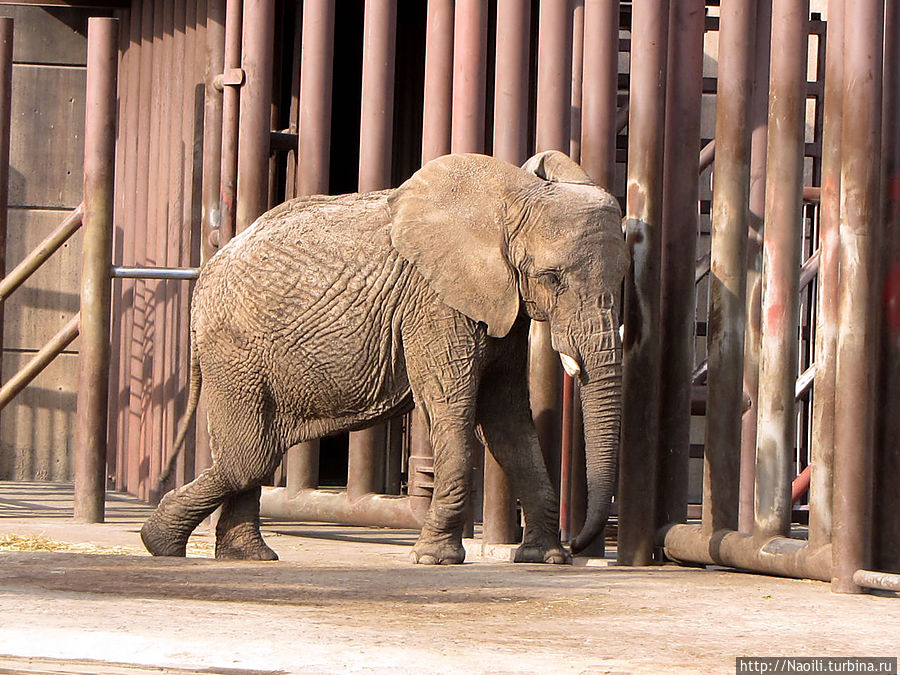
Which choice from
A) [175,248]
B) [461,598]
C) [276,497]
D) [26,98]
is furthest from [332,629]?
[26,98]

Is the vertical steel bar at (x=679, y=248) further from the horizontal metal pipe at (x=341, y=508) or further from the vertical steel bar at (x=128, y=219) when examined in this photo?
the vertical steel bar at (x=128, y=219)

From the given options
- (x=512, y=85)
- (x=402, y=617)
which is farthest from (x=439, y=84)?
(x=402, y=617)

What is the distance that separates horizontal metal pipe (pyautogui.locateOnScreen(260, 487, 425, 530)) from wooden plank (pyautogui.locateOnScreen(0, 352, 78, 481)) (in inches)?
185

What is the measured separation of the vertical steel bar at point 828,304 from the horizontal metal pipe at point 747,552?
0.10 meters

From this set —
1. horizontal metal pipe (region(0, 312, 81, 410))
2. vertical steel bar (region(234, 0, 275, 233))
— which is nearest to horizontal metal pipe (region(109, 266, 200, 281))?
vertical steel bar (region(234, 0, 275, 233))

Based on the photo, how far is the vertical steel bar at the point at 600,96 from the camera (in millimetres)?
8594

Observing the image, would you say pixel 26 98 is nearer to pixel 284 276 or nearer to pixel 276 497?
pixel 276 497

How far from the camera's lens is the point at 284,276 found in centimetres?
829

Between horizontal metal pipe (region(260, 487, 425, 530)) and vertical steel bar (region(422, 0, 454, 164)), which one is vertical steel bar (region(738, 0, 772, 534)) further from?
horizontal metal pipe (region(260, 487, 425, 530))

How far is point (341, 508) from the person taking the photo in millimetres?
9664

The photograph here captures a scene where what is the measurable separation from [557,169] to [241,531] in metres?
2.28

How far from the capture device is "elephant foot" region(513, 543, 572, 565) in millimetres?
8031

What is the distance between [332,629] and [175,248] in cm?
685

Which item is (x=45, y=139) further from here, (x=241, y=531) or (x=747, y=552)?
(x=747, y=552)
